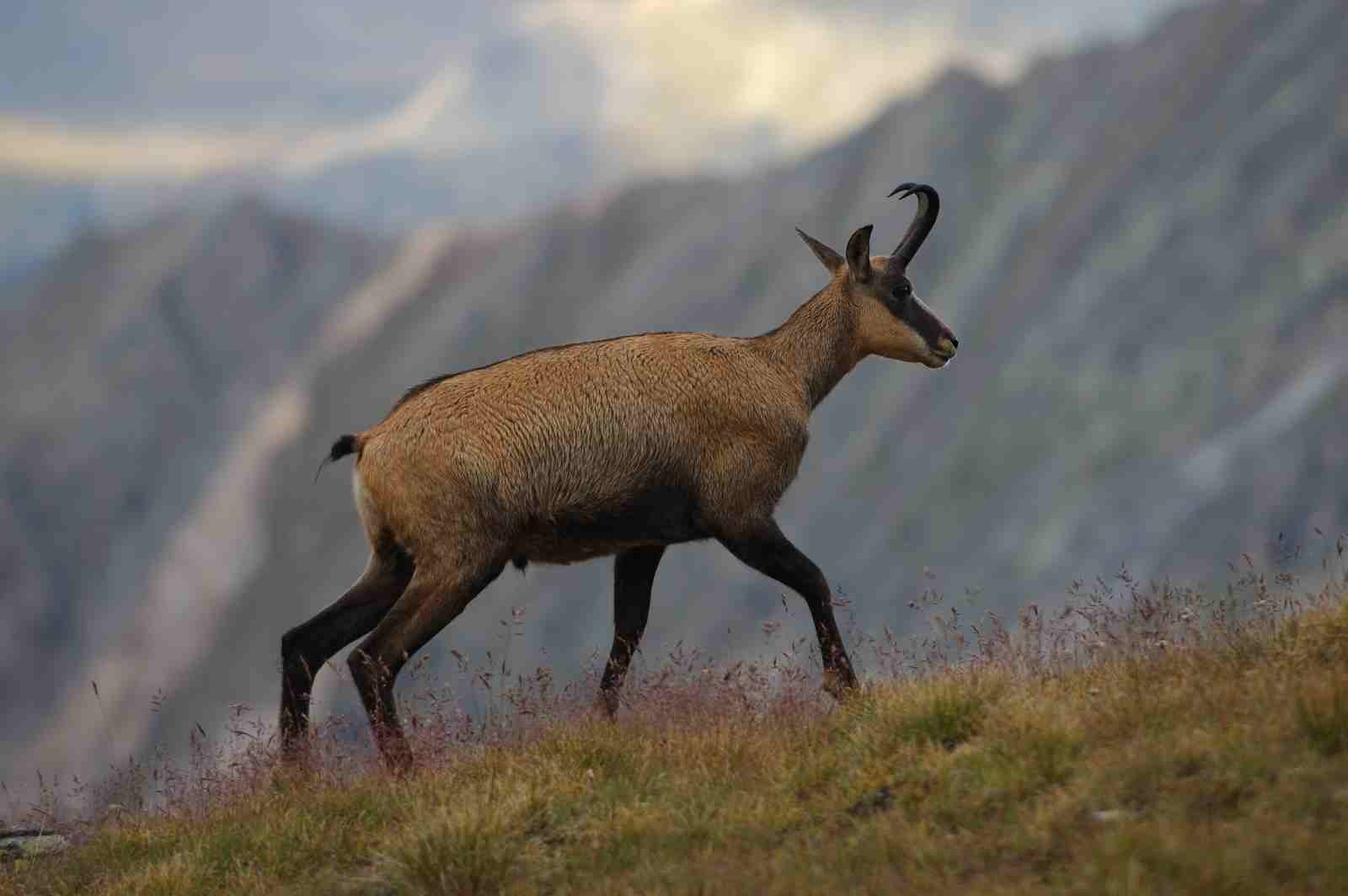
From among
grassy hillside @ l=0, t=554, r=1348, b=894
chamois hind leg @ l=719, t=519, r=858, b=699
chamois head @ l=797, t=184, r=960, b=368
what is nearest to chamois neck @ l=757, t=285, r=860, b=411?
chamois head @ l=797, t=184, r=960, b=368

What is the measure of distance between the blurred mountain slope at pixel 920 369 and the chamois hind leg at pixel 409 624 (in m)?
30.3

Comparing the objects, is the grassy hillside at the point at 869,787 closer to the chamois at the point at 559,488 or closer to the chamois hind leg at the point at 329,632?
the chamois hind leg at the point at 329,632

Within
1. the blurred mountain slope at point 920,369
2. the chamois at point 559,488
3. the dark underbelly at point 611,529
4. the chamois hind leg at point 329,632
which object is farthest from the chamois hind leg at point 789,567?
the blurred mountain slope at point 920,369

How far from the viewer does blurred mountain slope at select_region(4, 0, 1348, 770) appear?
54.0m

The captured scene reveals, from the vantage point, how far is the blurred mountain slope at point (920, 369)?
54.0 m

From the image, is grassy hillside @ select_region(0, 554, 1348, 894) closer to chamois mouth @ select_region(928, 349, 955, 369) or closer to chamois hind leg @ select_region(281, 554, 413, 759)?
chamois hind leg @ select_region(281, 554, 413, 759)

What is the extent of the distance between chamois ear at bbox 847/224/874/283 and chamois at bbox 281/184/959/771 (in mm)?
1221

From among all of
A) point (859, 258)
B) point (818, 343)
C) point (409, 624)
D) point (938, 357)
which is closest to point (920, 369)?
point (938, 357)

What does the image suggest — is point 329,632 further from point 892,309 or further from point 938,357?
point 938,357

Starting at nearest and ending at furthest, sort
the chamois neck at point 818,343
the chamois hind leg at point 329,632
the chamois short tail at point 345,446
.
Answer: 1. the chamois hind leg at point 329,632
2. the chamois short tail at point 345,446
3. the chamois neck at point 818,343

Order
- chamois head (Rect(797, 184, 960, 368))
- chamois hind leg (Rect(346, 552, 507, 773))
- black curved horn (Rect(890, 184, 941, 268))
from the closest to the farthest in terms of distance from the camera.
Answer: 1. chamois hind leg (Rect(346, 552, 507, 773))
2. black curved horn (Rect(890, 184, 941, 268))
3. chamois head (Rect(797, 184, 960, 368))

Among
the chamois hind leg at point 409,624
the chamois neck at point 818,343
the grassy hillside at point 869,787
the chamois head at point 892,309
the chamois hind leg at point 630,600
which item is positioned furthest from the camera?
the chamois head at point 892,309

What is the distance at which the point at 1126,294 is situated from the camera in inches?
2391

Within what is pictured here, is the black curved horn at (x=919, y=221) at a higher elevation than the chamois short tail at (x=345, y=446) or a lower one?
higher
